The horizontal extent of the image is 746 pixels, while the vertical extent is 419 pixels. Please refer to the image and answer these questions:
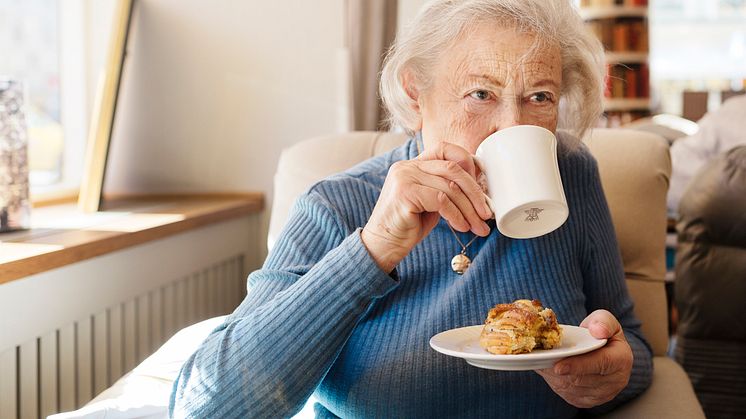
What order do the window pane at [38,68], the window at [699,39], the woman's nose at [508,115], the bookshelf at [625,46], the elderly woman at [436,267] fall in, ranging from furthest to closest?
the window at [699,39]
the bookshelf at [625,46]
the window pane at [38,68]
the woman's nose at [508,115]
the elderly woman at [436,267]

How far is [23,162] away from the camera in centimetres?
171

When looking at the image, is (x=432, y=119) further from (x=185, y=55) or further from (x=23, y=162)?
(x=185, y=55)

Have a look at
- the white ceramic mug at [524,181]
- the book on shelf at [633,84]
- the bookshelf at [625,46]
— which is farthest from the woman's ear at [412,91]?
the book on shelf at [633,84]

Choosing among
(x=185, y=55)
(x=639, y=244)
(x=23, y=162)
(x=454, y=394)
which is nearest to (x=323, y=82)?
(x=185, y=55)

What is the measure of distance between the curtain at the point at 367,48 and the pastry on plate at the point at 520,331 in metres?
1.45

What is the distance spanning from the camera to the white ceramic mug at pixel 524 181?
0.89 meters

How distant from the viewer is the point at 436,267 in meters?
1.24

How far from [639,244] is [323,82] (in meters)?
1.17

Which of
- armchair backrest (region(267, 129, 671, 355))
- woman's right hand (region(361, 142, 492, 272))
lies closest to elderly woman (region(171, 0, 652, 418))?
woman's right hand (region(361, 142, 492, 272))

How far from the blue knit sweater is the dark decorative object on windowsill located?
29.4 inches

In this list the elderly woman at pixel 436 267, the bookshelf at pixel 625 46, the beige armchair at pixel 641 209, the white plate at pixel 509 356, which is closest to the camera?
the white plate at pixel 509 356

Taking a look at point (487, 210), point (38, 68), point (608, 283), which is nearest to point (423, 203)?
point (487, 210)

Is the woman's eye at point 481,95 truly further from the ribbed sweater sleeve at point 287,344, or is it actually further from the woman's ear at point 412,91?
the ribbed sweater sleeve at point 287,344

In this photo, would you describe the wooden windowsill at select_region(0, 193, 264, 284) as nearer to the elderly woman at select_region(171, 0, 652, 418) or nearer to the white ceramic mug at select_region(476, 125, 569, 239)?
the elderly woman at select_region(171, 0, 652, 418)
